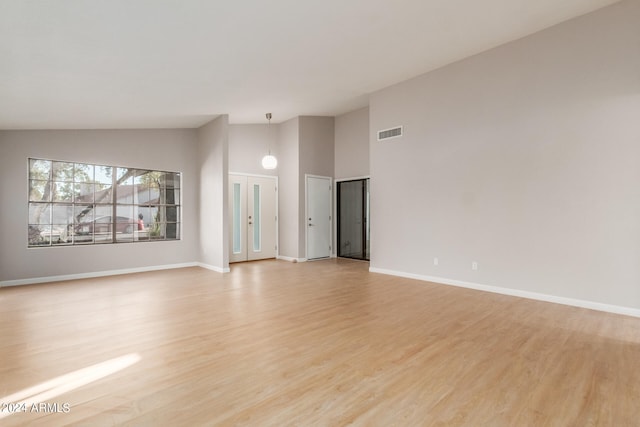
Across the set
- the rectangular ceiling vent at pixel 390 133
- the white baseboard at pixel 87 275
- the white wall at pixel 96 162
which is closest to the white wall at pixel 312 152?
the rectangular ceiling vent at pixel 390 133

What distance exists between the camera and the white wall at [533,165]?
370 cm

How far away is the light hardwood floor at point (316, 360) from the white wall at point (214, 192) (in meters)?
2.01

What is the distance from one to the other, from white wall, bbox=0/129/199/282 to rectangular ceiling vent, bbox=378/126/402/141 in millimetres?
4208

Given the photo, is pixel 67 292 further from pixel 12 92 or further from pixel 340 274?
pixel 340 274

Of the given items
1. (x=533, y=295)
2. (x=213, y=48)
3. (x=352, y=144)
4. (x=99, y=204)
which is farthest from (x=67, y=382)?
(x=352, y=144)

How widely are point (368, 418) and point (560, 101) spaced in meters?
4.51

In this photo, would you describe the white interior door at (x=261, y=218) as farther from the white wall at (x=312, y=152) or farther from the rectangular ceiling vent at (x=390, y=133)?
the rectangular ceiling vent at (x=390, y=133)

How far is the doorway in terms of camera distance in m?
7.76

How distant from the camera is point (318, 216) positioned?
8.02 m

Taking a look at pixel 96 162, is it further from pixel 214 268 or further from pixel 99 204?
pixel 214 268

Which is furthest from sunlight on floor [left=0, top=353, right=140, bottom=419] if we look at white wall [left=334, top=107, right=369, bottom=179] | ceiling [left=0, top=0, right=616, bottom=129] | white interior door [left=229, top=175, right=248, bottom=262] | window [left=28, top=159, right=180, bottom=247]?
white wall [left=334, top=107, right=369, bottom=179]

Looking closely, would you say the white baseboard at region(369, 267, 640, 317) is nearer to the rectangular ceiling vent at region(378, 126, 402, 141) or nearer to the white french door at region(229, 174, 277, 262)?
the rectangular ceiling vent at region(378, 126, 402, 141)

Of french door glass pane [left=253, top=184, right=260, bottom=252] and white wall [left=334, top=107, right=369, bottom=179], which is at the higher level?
white wall [left=334, top=107, right=369, bottom=179]

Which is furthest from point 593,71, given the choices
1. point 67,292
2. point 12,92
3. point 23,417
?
point 67,292
